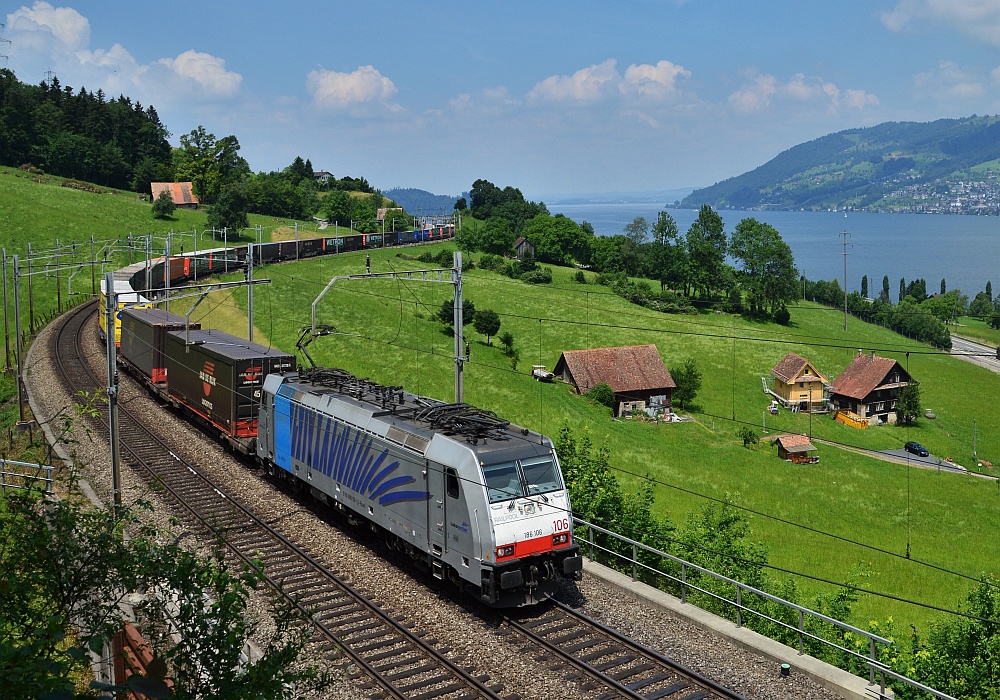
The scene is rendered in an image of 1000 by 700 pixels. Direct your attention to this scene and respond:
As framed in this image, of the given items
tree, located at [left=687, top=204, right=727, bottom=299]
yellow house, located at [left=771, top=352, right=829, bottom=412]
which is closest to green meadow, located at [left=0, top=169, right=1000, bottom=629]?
yellow house, located at [left=771, top=352, right=829, bottom=412]

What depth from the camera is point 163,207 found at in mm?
116625

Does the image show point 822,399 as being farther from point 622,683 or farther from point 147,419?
point 622,683

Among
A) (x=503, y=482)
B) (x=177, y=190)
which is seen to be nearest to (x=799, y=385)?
(x=503, y=482)

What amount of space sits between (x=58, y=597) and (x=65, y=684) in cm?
346

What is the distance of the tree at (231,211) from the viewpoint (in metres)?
114

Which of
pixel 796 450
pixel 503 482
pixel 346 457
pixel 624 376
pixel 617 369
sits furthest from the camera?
pixel 617 369

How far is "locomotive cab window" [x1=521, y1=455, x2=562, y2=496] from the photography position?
62.7ft

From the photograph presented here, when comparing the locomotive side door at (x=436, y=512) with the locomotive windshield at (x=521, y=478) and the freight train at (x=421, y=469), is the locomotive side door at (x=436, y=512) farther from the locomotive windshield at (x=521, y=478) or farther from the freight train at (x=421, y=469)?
the locomotive windshield at (x=521, y=478)

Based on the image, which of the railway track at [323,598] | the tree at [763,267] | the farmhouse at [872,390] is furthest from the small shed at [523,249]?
the railway track at [323,598]

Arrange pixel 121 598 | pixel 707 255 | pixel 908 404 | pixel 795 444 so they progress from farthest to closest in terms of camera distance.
A: 1. pixel 707 255
2. pixel 908 404
3. pixel 795 444
4. pixel 121 598

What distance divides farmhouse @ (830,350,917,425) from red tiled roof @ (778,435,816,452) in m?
22.4

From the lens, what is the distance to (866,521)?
163 ft

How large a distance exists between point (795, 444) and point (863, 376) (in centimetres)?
2618

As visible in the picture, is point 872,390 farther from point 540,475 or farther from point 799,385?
point 540,475
